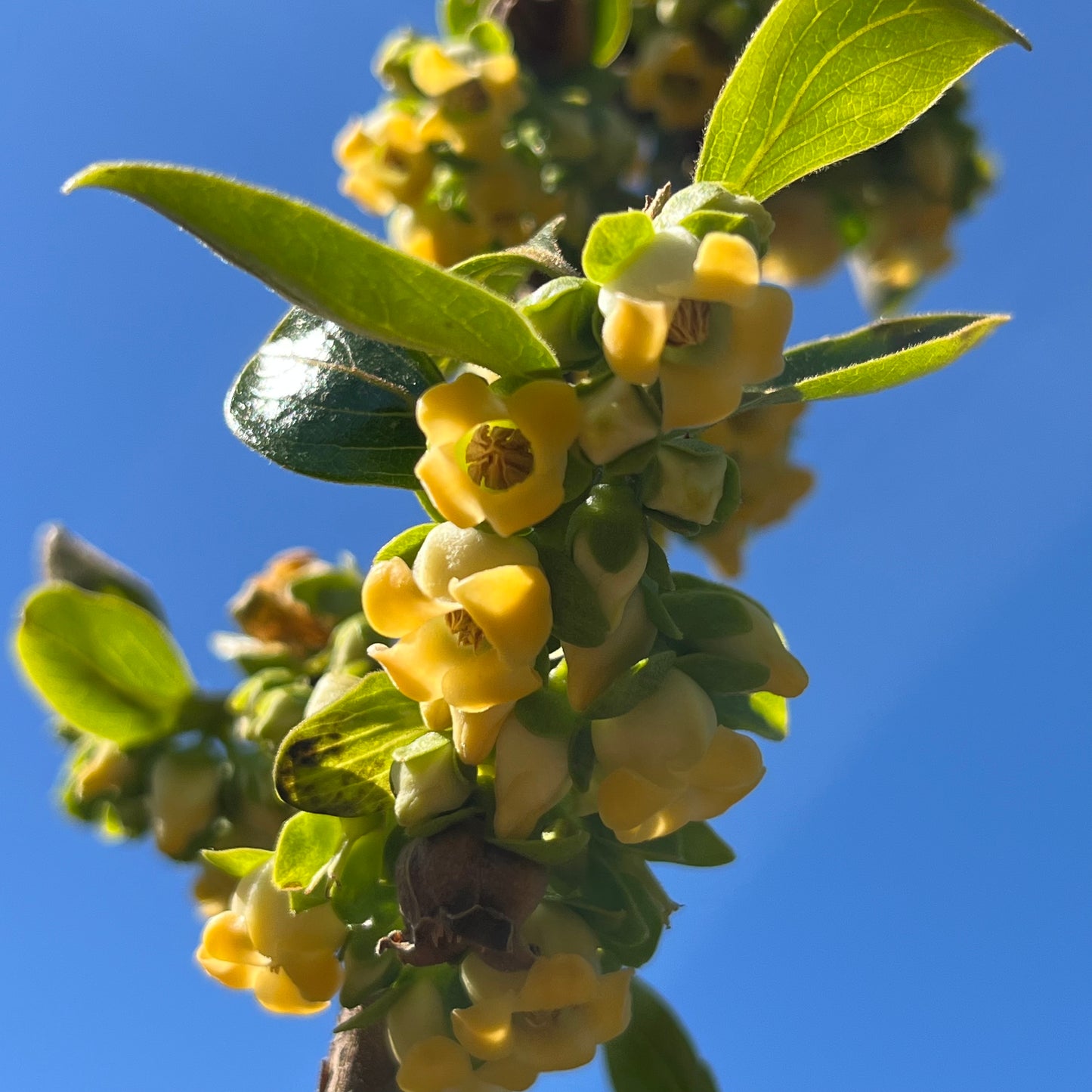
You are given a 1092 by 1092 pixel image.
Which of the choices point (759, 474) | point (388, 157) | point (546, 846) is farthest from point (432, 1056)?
point (388, 157)

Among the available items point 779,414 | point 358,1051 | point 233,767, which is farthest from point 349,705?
point 779,414

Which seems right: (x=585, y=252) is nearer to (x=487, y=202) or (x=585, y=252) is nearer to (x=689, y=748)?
(x=689, y=748)

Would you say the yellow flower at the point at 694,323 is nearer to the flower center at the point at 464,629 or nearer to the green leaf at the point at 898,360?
the green leaf at the point at 898,360

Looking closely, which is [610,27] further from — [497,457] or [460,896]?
[460,896]

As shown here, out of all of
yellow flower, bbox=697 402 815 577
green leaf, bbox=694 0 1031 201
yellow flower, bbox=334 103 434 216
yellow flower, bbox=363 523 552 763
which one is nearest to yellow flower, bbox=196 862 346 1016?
yellow flower, bbox=363 523 552 763

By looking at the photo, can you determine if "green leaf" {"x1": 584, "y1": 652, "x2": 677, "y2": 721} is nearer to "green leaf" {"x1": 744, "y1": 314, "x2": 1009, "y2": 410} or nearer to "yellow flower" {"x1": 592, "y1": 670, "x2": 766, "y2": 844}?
"yellow flower" {"x1": 592, "y1": 670, "x2": 766, "y2": 844}

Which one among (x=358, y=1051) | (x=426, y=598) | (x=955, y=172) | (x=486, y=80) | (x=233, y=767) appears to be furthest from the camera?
(x=955, y=172)

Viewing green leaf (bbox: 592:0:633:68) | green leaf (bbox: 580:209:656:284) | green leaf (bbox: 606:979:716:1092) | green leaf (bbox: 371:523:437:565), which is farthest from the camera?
green leaf (bbox: 592:0:633:68)
